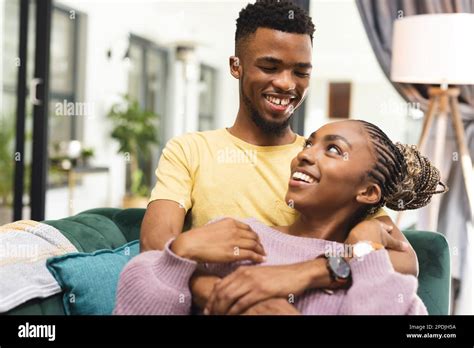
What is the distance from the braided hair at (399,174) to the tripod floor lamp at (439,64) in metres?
0.62

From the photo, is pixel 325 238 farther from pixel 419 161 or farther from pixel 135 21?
pixel 135 21

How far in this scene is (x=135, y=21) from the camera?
17.2 feet

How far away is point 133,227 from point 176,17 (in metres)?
4.42

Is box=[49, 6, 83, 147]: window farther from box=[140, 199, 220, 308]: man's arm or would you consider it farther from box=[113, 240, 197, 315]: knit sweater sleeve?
box=[113, 240, 197, 315]: knit sweater sleeve

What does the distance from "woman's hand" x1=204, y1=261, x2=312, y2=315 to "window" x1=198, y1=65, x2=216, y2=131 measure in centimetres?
561

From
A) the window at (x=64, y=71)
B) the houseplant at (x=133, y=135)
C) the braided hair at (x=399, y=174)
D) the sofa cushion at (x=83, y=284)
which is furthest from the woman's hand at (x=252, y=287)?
the houseplant at (x=133, y=135)

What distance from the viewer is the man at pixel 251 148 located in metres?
1.03

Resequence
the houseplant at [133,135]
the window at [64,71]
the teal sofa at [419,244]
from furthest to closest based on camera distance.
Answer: the houseplant at [133,135] → the window at [64,71] → the teal sofa at [419,244]

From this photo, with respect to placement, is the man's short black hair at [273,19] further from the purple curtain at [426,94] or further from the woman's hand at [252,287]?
the purple curtain at [426,94]

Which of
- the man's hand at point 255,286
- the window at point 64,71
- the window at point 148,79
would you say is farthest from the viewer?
the window at point 148,79

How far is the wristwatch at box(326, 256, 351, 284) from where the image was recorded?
0.84 m

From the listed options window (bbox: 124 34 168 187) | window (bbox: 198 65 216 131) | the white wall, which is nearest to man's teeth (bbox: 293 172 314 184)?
the white wall

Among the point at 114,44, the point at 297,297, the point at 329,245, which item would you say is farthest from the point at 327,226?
the point at 114,44

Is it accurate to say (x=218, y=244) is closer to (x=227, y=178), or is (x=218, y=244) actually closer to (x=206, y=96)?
(x=227, y=178)
